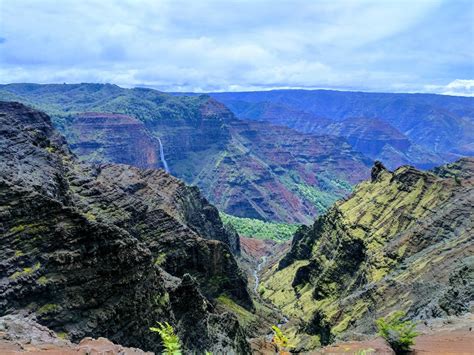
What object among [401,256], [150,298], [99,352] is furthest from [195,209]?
[99,352]

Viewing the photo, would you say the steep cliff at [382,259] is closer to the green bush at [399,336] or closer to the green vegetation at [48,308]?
Result: the green bush at [399,336]

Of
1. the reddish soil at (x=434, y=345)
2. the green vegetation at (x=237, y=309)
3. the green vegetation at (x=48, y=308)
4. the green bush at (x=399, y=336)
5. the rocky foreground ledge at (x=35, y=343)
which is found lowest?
the green vegetation at (x=237, y=309)

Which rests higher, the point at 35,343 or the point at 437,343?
the point at 35,343

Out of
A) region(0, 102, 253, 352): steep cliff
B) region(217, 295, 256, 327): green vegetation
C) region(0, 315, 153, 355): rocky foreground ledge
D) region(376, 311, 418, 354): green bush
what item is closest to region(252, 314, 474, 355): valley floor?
region(376, 311, 418, 354): green bush

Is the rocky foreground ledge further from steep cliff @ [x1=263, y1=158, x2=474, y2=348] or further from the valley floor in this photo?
steep cliff @ [x1=263, y1=158, x2=474, y2=348]

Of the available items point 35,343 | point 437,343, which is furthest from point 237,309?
point 35,343

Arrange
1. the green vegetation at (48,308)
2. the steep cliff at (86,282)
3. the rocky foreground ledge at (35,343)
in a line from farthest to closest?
the steep cliff at (86,282) → the green vegetation at (48,308) → the rocky foreground ledge at (35,343)

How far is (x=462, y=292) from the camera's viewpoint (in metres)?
44.2

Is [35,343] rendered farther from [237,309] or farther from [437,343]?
[237,309]

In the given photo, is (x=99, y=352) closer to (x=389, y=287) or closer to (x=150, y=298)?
(x=150, y=298)

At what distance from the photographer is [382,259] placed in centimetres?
9806

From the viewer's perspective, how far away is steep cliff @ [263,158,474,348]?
→ 220ft

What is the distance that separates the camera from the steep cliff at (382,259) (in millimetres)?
67062

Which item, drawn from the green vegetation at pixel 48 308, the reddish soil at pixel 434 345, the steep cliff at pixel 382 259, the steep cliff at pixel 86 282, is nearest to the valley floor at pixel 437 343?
the reddish soil at pixel 434 345
